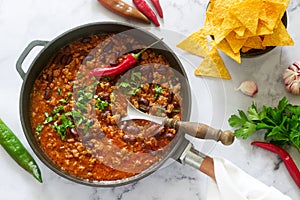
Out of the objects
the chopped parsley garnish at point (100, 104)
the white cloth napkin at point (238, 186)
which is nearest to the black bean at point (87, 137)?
the chopped parsley garnish at point (100, 104)

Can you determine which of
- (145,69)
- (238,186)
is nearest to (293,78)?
(238,186)

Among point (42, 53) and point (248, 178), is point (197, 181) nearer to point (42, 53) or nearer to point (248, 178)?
point (248, 178)

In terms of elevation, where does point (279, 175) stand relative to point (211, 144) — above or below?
below

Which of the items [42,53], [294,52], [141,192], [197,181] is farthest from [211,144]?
[42,53]

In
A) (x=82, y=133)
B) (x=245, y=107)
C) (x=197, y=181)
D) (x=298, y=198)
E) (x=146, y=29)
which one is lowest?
(x=298, y=198)

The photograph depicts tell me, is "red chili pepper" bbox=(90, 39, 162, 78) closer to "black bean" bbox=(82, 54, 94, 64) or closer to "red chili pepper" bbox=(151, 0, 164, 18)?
"black bean" bbox=(82, 54, 94, 64)

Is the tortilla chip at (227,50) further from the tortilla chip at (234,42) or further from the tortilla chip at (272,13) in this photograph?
the tortilla chip at (272,13)
